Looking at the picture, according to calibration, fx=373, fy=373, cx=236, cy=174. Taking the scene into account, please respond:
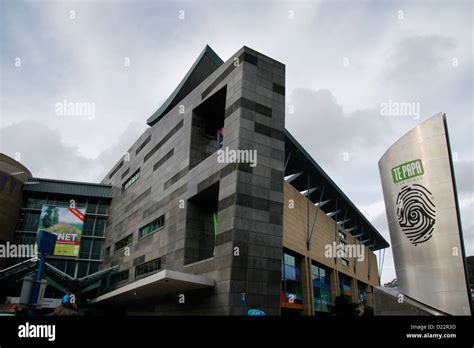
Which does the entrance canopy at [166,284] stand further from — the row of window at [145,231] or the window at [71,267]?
the window at [71,267]

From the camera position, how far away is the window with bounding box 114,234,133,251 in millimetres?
50381

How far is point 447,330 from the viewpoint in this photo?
11250mm

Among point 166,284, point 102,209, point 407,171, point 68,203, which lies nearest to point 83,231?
point 102,209

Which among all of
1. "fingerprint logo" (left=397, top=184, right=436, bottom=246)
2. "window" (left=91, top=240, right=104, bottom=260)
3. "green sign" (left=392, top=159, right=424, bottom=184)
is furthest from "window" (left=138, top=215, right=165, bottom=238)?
"fingerprint logo" (left=397, top=184, right=436, bottom=246)

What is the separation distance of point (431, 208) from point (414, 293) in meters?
6.35

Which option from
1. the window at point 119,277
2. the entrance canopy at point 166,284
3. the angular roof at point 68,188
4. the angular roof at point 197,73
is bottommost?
the entrance canopy at point 166,284

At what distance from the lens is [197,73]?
43.8m

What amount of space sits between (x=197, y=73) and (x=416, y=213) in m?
28.2

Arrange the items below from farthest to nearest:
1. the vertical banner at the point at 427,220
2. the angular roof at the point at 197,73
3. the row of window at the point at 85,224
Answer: the row of window at the point at 85,224 → the angular roof at the point at 197,73 → the vertical banner at the point at 427,220

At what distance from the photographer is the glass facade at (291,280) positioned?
46781mm

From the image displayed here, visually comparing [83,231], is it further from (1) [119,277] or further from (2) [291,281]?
(2) [291,281]

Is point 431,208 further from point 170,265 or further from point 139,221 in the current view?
point 139,221

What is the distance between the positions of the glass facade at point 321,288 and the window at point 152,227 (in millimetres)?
Result: 24658

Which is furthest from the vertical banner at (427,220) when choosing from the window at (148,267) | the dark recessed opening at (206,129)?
the window at (148,267)
